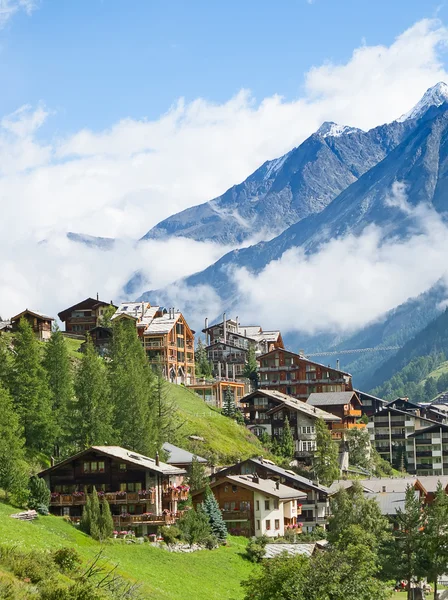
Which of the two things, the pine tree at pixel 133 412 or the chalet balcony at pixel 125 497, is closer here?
the chalet balcony at pixel 125 497

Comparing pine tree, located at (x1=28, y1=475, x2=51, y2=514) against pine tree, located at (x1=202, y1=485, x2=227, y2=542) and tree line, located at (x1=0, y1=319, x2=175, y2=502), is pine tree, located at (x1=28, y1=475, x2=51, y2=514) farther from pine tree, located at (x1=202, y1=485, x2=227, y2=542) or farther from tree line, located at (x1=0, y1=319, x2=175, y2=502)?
pine tree, located at (x1=202, y1=485, x2=227, y2=542)

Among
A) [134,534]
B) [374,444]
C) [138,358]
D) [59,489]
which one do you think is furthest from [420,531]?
[374,444]

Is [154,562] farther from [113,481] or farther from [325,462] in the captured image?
[325,462]

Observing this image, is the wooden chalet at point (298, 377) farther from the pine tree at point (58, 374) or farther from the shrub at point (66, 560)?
the shrub at point (66, 560)

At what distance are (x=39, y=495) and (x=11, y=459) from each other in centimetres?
395

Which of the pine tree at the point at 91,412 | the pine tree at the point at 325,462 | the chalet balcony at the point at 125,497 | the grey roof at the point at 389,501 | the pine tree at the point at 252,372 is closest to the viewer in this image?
the chalet balcony at the point at 125,497

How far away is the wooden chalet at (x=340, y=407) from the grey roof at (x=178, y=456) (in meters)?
54.7

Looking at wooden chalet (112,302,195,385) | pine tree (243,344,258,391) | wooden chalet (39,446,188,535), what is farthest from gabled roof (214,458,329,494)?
pine tree (243,344,258,391)

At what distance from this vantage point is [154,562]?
80125 mm

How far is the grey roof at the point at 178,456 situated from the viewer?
4338 inches

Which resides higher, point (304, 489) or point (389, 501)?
point (304, 489)

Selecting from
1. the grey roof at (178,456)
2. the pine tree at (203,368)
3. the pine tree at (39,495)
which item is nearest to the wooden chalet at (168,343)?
the pine tree at (203,368)

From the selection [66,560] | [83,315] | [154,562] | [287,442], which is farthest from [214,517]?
[83,315]

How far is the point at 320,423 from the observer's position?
449 ft
